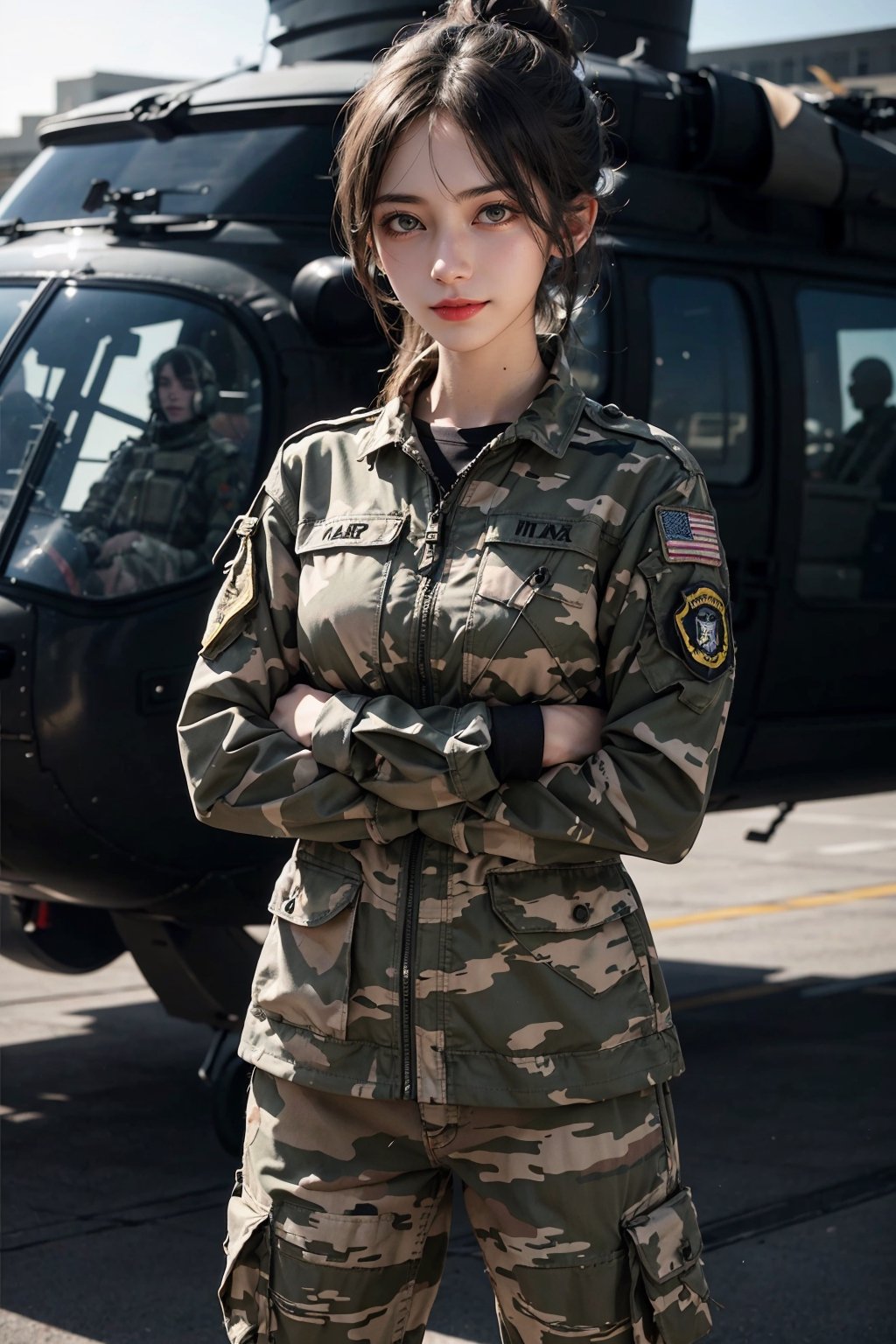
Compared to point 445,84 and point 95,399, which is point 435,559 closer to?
point 445,84

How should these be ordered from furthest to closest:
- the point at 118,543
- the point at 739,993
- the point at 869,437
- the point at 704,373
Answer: the point at 739,993, the point at 869,437, the point at 704,373, the point at 118,543

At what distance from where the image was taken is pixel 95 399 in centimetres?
465

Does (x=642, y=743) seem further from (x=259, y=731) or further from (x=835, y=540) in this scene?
(x=835, y=540)

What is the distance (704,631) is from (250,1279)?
955mm

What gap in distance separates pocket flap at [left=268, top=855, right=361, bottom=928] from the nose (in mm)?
736

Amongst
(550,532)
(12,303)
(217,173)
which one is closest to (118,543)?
(12,303)

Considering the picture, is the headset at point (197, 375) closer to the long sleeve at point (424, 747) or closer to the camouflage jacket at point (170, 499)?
the camouflage jacket at point (170, 499)

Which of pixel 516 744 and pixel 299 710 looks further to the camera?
pixel 299 710

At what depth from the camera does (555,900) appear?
2.17m

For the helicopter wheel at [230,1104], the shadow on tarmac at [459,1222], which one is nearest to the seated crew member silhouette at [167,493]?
the helicopter wheel at [230,1104]

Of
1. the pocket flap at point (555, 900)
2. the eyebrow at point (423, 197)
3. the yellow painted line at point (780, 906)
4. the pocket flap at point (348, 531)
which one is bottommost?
the yellow painted line at point (780, 906)

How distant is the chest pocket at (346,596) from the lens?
2.22m

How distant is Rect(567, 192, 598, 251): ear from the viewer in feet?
7.57

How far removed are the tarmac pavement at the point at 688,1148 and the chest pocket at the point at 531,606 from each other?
3.17ft
